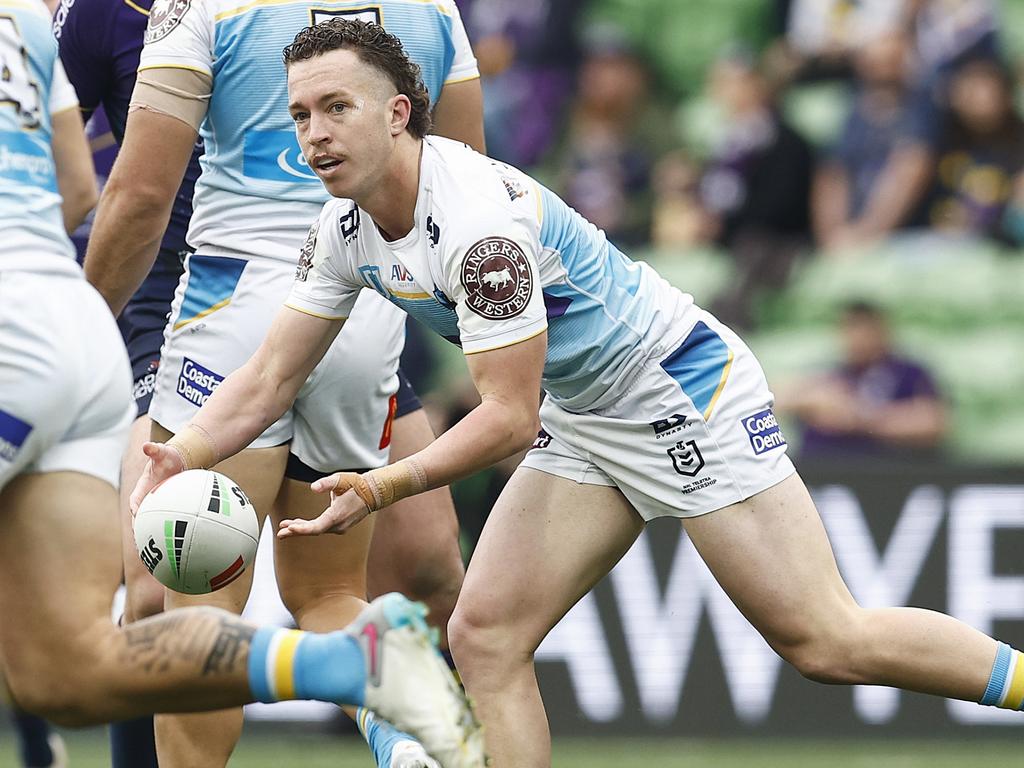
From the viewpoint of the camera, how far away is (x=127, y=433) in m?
4.48

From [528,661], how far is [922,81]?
24.2 ft

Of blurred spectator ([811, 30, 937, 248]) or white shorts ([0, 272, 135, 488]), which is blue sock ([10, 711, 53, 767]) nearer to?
white shorts ([0, 272, 135, 488])

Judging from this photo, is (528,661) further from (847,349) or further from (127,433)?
(847,349)

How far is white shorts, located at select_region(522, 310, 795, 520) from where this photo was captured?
4.93 m

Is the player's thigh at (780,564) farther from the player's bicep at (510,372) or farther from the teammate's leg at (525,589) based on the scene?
the player's bicep at (510,372)

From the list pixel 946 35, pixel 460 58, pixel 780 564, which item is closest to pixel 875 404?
pixel 946 35

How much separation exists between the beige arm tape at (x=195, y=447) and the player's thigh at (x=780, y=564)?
1.40 metres

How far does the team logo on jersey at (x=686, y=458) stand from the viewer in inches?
194

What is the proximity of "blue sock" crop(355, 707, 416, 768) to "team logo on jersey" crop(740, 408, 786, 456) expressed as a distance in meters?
1.32

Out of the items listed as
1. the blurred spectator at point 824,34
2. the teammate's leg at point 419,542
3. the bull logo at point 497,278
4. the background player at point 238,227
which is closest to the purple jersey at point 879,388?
the blurred spectator at point 824,34

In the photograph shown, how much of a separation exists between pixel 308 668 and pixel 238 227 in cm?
175

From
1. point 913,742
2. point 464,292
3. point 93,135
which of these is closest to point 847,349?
point 913,742

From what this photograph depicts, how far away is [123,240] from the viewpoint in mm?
5293

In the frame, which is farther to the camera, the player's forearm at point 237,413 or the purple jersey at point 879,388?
the purple jersey at point 879,388
